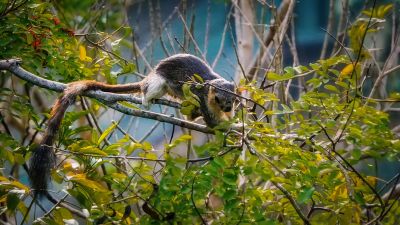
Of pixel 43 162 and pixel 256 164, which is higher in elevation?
pixel 256 164

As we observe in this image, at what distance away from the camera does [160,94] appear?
4590mm

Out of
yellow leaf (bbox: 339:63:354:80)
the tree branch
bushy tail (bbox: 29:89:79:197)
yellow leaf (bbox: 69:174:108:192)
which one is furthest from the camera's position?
the tree branch

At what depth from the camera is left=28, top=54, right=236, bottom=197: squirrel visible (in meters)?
3.38

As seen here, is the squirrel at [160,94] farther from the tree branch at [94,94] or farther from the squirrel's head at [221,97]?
the tree branch at [94,94]

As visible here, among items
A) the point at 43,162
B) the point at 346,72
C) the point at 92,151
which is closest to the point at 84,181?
→ the point at 92,151

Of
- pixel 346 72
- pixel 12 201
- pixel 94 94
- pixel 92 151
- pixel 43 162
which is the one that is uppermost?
pixel 346 72

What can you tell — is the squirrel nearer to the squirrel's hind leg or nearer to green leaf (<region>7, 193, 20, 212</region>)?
the squirrel's hind leg

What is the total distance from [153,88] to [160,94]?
0.10 meters

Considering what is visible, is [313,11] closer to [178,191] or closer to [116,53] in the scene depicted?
[116,53]

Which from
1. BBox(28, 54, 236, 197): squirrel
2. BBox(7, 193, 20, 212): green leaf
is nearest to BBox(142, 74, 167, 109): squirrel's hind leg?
BBox(28, 54, 236, 197): squirrel

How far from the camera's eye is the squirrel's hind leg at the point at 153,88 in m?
4.45

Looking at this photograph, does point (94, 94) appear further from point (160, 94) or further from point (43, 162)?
point (160, 94)

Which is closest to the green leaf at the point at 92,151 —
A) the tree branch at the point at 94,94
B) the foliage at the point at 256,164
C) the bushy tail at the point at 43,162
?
the foliage at the point at 256,164

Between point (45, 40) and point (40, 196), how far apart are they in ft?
3.82
